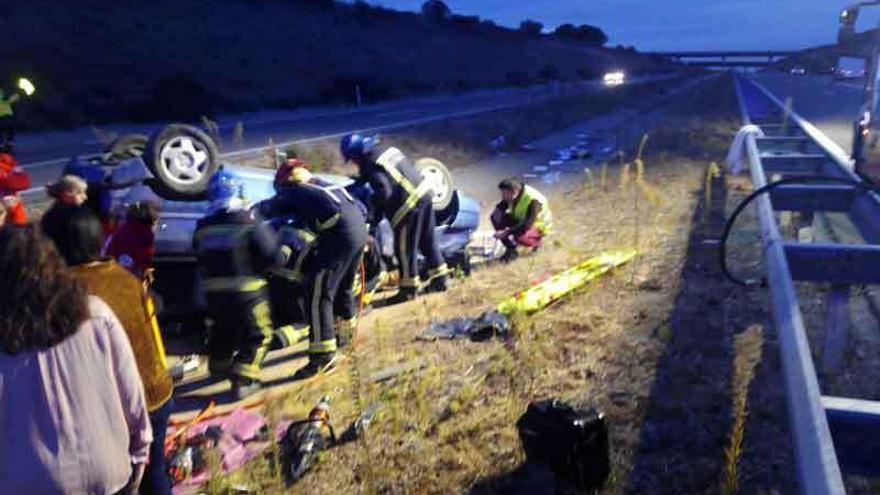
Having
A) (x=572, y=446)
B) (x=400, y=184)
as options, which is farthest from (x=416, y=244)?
(x=572, y=446)

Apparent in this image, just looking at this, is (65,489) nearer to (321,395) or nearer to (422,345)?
Answer: (321,395)

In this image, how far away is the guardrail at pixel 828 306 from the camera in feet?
8.25

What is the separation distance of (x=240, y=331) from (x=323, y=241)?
0.98 metres

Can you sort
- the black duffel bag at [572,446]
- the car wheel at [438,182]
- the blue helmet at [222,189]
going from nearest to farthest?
the black duffel bag at [572,446]
the blue helmet at [222,189]
the car wheel at [438,182]

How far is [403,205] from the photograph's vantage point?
23.6 ft

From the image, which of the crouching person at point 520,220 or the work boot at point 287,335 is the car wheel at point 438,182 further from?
the work boot at point 287,335

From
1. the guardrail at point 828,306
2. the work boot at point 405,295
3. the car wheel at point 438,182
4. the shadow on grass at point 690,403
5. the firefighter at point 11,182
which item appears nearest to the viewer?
the guardrail at point 828,306

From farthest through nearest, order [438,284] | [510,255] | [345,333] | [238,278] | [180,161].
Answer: [510,255], [438,284], [180,161], [345,333], [238,278]

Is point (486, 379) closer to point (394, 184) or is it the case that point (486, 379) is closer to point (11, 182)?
point (394, 184)

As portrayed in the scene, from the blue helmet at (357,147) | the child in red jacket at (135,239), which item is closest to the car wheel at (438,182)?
the blue helmet at (357,147)

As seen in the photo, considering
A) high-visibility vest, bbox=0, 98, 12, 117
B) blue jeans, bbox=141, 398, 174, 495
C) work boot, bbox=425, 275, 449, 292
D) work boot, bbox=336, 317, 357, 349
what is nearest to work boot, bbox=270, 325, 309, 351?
work boot, bbox=336, 317, 357, 349

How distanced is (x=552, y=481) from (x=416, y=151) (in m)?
14.0

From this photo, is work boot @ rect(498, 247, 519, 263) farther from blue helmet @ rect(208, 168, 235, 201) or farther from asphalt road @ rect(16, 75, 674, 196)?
asphalt road @ rect(16, 75, 674, 196)

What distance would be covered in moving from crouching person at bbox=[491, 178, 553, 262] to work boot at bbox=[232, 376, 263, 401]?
13.1 feet
